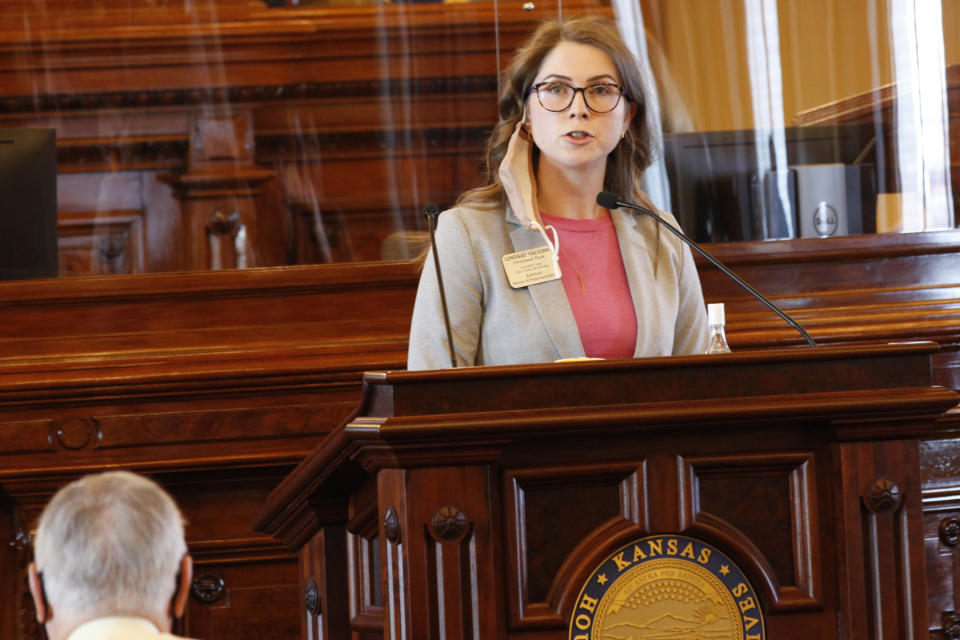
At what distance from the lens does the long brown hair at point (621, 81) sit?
240 centimetres

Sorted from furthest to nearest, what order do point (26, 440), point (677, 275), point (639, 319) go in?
point (26, 440) → point (677, 275) → point (639, 319)

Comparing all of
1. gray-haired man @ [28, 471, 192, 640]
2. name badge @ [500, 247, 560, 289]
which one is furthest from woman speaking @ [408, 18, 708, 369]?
gray-haired man @ [28, 471, 192, 640]

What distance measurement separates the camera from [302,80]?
4094mm

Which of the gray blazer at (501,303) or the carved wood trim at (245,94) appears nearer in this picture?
the gray blazer at (501,303)

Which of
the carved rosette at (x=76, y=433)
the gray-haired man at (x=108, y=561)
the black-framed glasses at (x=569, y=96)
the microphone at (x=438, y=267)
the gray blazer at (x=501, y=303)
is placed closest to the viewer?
the gray-haired man at (x=108, y=561)

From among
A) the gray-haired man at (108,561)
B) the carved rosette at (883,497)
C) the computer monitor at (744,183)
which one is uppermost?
the computer monitor at (744,183)

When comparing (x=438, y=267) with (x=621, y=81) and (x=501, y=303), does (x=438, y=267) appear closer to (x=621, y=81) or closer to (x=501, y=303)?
(x=501, y=303)

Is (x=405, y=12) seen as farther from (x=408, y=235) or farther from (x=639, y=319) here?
(x=639, y=319)

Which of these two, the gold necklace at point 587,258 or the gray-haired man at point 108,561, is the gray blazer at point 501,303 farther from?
the gray-haired man at point 108,561

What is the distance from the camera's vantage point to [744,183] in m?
3.54

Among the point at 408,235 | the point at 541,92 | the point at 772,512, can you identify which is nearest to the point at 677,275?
the point at 541,92

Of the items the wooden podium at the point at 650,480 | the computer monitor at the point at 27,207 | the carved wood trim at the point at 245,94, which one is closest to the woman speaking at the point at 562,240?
the wooden podium at the point at 650,480

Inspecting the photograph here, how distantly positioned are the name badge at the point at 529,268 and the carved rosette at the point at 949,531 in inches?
54.2

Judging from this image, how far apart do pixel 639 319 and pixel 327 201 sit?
171 centimetres
